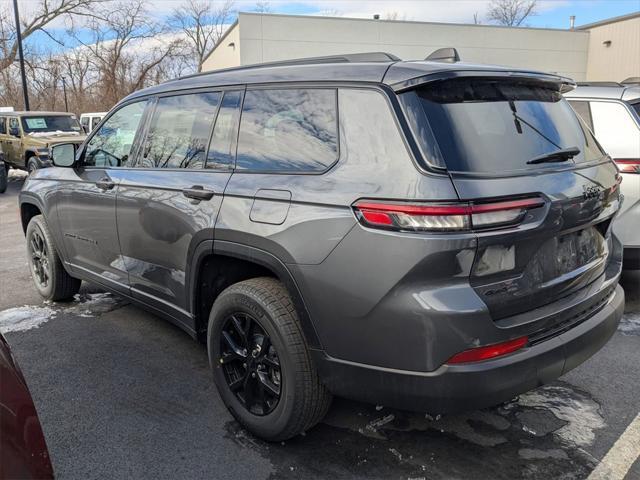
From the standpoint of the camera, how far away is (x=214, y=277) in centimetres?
307

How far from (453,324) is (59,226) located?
12.0 feet

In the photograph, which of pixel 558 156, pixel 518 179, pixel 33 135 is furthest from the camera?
pixel 33 135

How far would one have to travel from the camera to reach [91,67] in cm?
3822

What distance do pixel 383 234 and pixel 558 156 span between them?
40.4 inches

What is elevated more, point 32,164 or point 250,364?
point 32,164

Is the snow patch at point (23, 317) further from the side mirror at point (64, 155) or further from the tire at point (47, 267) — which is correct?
the side mirror at point (64, 155)

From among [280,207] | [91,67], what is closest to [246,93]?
[280,207]

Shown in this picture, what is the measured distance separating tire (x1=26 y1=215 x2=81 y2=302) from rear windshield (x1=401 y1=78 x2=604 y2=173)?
376cm

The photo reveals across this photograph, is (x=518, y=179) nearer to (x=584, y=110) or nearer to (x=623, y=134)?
(x=623, y=134)

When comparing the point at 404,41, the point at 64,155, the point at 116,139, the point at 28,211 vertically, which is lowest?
the point at 28,211

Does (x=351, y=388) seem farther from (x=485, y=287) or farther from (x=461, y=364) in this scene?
(x=485, y=287)

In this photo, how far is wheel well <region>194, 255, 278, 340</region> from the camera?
288 cm

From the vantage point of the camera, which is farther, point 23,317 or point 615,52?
point 615,52

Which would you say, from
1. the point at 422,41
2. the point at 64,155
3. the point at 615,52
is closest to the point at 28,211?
the point at 64,155
